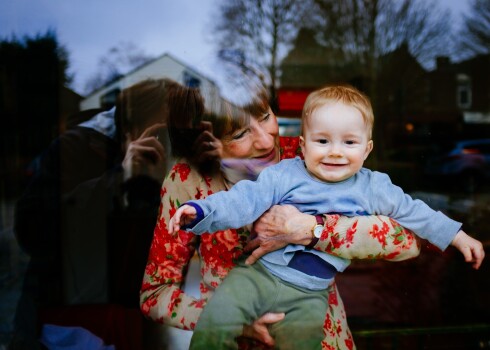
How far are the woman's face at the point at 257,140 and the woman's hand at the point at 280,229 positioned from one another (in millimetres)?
196

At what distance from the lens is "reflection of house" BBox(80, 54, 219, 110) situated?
187 cm

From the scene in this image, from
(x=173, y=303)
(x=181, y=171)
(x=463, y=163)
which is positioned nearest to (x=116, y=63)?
(x=181, y=171)

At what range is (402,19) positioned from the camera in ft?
10.8

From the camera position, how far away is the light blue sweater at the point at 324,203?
1.40 metres

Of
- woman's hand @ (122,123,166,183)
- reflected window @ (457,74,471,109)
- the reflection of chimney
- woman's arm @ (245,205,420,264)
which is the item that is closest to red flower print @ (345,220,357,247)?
woman's arm @ (245,205,420,264)

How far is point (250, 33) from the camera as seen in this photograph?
8.17 feet

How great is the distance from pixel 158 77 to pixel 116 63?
79 cm

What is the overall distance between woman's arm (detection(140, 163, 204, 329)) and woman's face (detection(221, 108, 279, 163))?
6.1 inches

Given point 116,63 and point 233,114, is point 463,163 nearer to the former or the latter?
point 116,63

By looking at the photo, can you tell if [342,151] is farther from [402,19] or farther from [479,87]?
[479,87]

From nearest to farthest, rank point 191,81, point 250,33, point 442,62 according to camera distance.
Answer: point 191,81, point 250,33, point 442,62

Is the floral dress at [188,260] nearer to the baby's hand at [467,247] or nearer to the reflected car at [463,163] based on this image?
the baby's hand at [467,247]

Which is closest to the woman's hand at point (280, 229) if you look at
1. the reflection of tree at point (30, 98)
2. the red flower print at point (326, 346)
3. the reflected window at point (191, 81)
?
the red flower print at point (326, 346)

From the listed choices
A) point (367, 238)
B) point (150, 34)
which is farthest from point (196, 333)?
point (150, 34)
